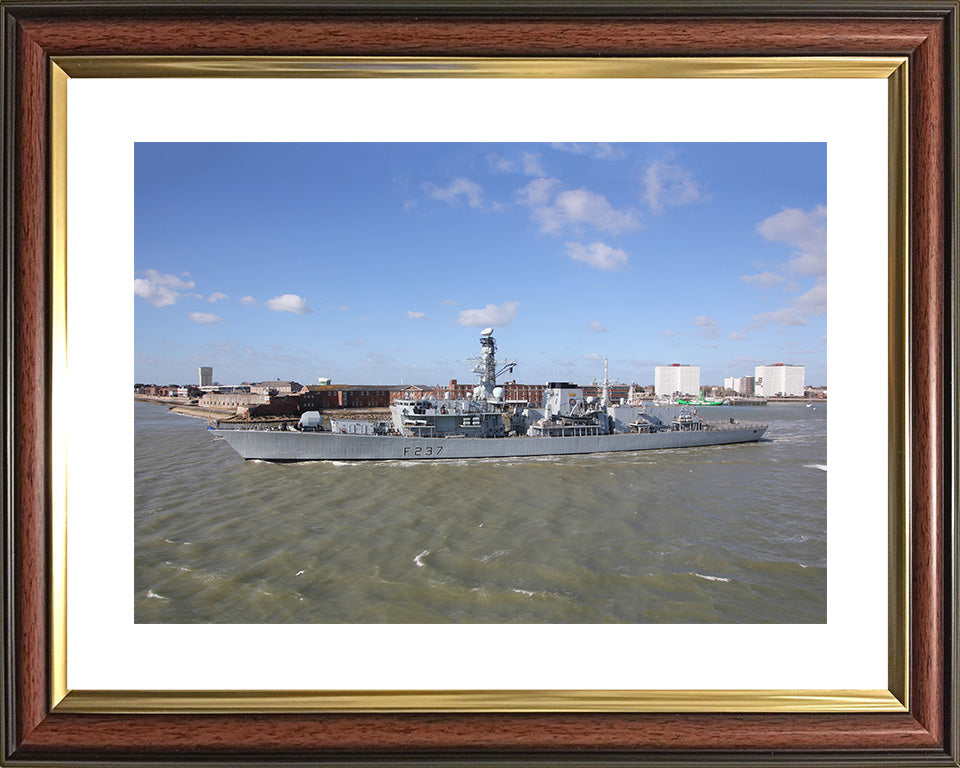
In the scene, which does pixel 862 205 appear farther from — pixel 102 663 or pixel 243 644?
pixel 102 663

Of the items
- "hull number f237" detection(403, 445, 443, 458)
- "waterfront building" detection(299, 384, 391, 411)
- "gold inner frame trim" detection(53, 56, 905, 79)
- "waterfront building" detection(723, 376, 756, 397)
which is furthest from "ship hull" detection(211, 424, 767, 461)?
A: "gold inner frame trim" detection(53, 56, 905, 79)

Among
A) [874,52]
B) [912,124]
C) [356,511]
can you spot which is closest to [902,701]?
[912,124]

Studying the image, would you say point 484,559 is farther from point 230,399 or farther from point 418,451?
point 230,399

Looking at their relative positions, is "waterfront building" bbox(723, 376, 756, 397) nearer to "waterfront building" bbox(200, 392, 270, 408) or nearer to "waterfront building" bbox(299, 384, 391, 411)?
"waterfront building" bbox(200, 392, 270, 408)

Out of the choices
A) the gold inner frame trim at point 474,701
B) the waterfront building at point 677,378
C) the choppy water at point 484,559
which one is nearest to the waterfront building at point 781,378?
the choppy water at point 484,559

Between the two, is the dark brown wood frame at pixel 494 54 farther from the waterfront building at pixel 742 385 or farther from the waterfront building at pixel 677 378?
the waterfront building at pixel 677 378

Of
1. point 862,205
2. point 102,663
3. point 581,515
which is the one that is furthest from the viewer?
point 581,515
